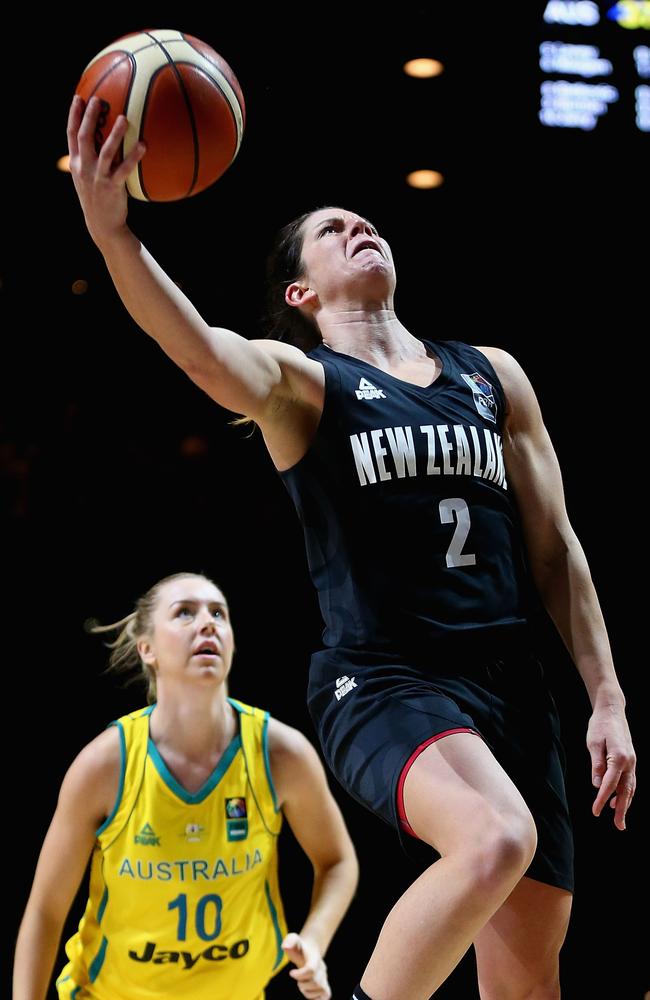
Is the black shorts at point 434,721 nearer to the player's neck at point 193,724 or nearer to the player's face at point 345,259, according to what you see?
the player's face at point 345,259

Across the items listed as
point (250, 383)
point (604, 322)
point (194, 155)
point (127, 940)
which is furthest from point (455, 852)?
point (604, 322)

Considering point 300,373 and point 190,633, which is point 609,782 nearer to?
point 300,373

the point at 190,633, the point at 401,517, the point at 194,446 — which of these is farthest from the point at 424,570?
the point at 194,446

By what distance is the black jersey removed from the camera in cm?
229

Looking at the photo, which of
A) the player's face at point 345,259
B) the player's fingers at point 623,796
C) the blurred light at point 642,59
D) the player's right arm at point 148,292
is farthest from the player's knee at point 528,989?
the blurred light at point 642,59

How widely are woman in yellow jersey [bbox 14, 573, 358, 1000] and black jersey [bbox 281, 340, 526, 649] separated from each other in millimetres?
1620

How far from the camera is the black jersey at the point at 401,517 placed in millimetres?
2287

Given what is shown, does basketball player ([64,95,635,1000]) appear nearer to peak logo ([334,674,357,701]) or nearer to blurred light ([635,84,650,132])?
peak logo ([334,674,357,701])

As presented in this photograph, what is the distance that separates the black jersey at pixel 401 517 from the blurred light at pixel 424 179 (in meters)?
3.50

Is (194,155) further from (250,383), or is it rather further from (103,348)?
(103,348)

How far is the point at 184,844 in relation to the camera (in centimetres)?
377

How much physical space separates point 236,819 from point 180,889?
0.29 m

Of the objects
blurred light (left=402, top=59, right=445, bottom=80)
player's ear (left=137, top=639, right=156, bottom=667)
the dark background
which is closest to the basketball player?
player's ear (left=137, top=639, right=156, bottom=667)

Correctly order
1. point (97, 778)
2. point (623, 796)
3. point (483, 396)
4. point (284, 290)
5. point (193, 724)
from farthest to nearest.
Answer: point (193, 724), point (97, 778), point (284, 290), point (483, 396), point (623, 796)
